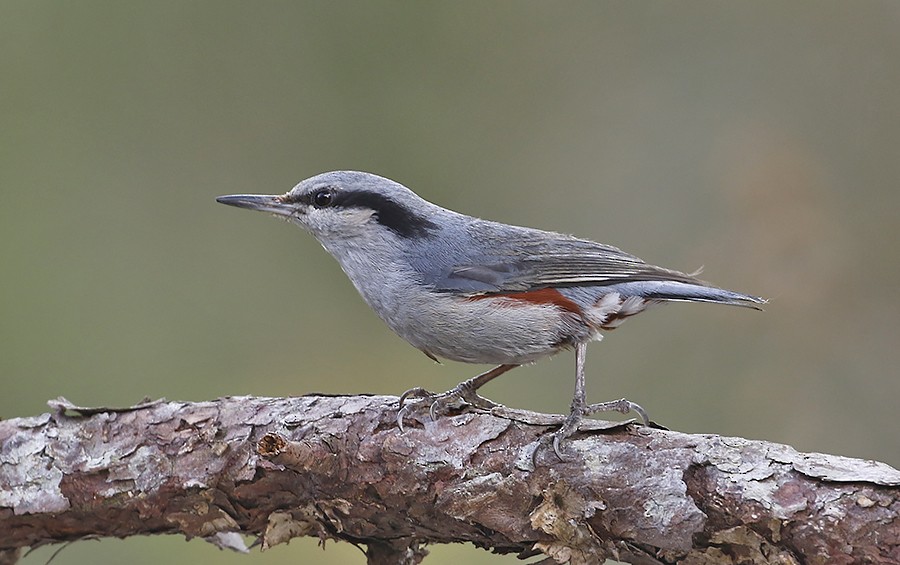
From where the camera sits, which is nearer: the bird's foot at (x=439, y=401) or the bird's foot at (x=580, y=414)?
the bird's foot at (x=580, y=414)

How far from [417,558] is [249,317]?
113 inches

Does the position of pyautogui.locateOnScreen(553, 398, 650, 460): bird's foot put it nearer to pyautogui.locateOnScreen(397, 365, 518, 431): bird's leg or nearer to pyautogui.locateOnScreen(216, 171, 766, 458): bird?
pyautogui.locateOnScreen(216, 171, 766, 458): bird

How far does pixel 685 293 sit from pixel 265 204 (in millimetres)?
1537

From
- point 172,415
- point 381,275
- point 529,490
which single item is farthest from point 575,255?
point 172,415

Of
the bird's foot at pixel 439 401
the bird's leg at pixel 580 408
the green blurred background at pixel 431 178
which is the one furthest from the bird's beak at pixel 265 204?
the green blurred background at pixel 431 178

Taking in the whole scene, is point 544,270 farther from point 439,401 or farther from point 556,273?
point 439,401

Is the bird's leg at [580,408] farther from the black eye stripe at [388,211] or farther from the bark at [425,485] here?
the black eye stripe at [388,211]

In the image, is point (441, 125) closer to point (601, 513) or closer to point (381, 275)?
point (381, 275)

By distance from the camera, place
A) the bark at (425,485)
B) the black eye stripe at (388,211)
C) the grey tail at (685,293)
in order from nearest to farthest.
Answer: the bark at (425,485), the grey tail at (685,293), the black eye stripe at (388,211)

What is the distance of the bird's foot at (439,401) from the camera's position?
3219mm

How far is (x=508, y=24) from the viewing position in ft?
20.9

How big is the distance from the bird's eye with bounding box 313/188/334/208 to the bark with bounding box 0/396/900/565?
Result: 2.60ft

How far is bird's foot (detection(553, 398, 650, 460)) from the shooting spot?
2962 millimetres

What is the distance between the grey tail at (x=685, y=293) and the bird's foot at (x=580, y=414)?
0.38 meters
